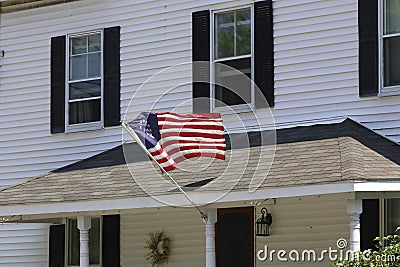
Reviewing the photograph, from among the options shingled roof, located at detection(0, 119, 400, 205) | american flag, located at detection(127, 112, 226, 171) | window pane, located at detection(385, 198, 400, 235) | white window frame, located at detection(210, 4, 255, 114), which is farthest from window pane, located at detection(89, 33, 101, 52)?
window pane, located at detection(385, 198, 400, 235)

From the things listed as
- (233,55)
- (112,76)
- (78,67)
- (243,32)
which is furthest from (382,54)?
(78,67)

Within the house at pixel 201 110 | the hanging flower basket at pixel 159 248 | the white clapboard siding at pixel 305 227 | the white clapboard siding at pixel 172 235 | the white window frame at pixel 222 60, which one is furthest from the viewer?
the hanging flower basket at pixel 159 248

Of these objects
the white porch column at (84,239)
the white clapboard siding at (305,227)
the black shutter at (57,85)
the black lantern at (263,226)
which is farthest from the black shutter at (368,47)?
the black shutter at (57,85)

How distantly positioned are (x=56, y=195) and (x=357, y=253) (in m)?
5.22

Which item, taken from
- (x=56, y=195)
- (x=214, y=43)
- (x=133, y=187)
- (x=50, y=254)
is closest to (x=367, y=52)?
(x=214, y=43)

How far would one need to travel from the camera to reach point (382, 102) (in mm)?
13664

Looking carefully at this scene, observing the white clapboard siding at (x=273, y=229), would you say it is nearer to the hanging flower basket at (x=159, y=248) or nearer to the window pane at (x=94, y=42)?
the hanging flower basket at (x=159, y=248)

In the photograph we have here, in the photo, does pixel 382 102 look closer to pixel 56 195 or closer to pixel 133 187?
pixel 133 187

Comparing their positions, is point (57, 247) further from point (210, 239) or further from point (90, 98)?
point (210, 239)

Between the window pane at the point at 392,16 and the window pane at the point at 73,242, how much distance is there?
22.3 ft

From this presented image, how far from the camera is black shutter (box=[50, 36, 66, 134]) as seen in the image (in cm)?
1727

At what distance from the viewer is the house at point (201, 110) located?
13.0 metres

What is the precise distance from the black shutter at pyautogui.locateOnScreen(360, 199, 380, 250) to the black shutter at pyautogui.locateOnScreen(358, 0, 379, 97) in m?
1.60

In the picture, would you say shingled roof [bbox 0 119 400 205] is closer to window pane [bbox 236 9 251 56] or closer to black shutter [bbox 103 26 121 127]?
black shutter [bbox 103 26 121 127]
